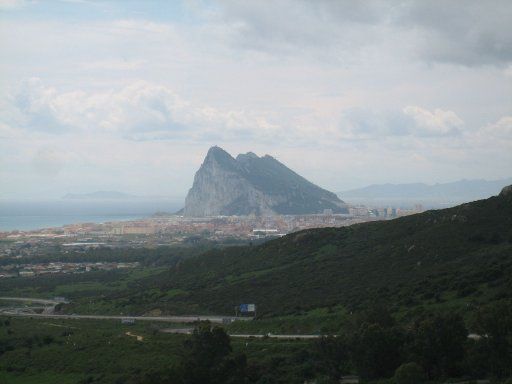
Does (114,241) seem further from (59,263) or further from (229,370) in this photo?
(229,370)

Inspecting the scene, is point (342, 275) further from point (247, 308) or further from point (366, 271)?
point (247, 308)

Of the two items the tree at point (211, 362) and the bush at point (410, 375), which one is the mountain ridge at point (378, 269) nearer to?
the bush at point (410, 375)

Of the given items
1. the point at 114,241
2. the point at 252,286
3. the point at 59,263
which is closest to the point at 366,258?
the point at 252,286

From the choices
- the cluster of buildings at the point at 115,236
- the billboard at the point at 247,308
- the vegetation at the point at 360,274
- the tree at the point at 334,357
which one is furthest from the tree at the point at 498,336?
the cluster of buildings at the point at 115,236

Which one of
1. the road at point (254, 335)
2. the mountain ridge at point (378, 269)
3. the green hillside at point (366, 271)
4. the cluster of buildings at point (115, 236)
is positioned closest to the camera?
the road at point (254, 335)

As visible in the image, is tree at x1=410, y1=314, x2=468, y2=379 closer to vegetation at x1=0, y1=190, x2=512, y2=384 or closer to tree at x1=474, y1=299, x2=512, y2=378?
vegetation at x1=0, y1=190, x2=512, y2=384
